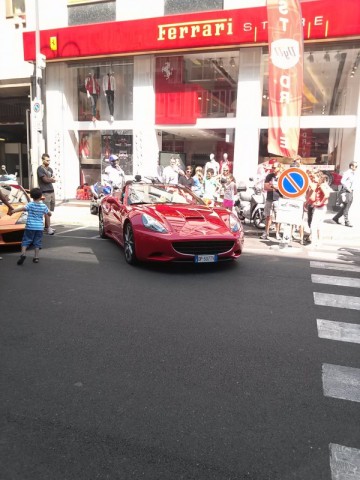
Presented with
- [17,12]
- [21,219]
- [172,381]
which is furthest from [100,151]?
[172,381]

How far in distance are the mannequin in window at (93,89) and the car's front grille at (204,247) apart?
12.8 metres

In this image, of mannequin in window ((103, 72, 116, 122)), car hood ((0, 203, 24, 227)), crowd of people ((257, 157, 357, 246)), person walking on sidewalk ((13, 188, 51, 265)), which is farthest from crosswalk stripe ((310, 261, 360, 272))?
mannequin in window ((103, 72, 116, 122))

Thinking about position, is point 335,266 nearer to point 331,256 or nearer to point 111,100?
point 331,256

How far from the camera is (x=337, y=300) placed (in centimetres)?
546

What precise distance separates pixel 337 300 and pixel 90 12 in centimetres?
1566

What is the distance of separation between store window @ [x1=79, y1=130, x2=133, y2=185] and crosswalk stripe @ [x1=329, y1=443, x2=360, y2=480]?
50.8ft

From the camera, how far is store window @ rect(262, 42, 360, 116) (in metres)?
14.1

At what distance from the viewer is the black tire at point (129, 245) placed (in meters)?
6.95

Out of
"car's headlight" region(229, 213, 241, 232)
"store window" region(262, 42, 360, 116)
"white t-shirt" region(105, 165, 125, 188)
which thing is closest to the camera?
"car's headlight" region(229, 213, 241, 232)

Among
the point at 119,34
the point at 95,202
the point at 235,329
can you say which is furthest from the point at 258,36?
the point at 235,329

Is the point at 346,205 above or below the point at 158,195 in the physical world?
below

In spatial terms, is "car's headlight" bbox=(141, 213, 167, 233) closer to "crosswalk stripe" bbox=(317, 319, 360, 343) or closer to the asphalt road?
the asphalt road

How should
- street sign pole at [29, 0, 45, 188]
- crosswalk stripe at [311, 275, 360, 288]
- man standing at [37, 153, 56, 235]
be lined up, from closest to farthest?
crosswalk stripe at [311, 275, 360, 288] < man standing at [37, 153, 56, 235] < street sign pole at [29, 0, 45, 188]

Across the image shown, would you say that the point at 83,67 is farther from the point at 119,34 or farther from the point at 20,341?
the point at 20,341
